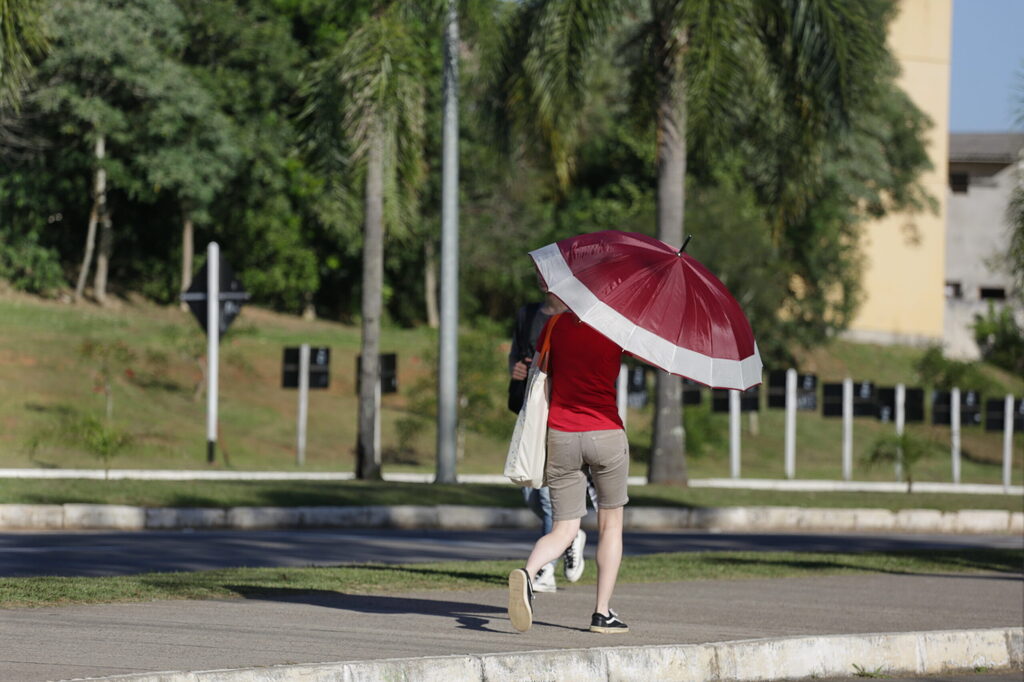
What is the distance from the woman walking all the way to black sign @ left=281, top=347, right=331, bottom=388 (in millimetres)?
19494

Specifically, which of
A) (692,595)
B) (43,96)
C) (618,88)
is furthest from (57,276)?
(692,595)

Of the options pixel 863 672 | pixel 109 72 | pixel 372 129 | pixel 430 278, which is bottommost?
pixel 863 672

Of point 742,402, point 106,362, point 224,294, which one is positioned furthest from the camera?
point 106,362

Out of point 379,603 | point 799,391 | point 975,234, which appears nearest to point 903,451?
point 799,391

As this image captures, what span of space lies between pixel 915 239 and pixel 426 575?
54.3 metres

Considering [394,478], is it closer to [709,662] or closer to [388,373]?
[388,373]

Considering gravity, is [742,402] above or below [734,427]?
above

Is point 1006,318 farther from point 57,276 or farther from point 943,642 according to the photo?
point 943,642

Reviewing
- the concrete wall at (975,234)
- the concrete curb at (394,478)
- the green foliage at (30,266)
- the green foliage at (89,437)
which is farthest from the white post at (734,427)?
the concrete wall at (975,234)

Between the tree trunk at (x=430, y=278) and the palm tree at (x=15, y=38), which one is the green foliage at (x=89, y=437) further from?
the tree trunk at (x=430, y=278)

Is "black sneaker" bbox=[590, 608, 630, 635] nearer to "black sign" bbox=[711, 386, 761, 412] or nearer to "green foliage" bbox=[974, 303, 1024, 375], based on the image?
"black sign" bbox=[711, 386, 761, 412]

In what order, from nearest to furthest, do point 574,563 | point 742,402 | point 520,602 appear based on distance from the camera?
point 520,602
point 574,563
point 742,402

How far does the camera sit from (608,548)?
25.6 feet

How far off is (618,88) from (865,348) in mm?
15758
